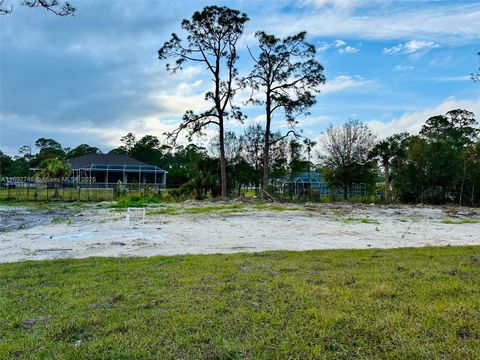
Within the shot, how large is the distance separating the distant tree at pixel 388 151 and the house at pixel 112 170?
19907mm

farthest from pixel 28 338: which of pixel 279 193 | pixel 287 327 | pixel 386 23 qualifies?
pixel 279 193

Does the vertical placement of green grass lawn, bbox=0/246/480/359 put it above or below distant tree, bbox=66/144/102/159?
below

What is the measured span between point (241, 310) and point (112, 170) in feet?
119

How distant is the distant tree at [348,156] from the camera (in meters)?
25.5

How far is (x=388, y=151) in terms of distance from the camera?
24250 millimetres

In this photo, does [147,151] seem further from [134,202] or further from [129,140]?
[134,202]

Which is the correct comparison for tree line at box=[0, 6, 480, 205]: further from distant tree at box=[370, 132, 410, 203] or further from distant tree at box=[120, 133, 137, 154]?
distant tree at box=[120, 133, 137, 154]

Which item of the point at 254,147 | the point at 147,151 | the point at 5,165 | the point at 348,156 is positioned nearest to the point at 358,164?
the point at 348,156

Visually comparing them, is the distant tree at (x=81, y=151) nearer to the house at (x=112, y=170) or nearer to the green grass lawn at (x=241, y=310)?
the house at (x=112, y=170)

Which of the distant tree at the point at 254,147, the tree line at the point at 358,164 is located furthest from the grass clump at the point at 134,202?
the distant tree at the point at 254,147

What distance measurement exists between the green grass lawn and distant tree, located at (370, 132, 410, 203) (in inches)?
803

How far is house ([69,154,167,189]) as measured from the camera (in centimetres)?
3641

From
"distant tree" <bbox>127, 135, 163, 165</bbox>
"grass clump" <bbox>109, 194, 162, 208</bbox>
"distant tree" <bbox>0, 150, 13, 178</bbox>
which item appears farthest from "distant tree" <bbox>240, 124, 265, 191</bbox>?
"distant tree" <bbox>0, 150, 13, 178</bbox>

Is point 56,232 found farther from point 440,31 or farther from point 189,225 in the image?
point 440,31
